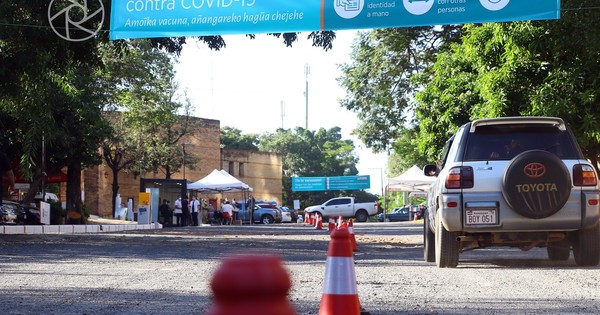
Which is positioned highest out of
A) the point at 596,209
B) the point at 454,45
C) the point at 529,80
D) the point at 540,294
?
the point at 454,45

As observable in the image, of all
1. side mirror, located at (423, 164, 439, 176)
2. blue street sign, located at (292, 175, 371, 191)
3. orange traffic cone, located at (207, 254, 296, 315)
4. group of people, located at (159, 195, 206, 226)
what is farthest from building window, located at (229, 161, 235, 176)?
orange traffic cone, located at (207, 254, 296, 315)

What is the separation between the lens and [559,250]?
12.2 meters

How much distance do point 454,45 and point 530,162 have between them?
1500cm

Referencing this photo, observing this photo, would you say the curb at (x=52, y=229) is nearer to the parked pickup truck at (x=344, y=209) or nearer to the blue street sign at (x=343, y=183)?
the parked pickup truck at (x=344, y=209)

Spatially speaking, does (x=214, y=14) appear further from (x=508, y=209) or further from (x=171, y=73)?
(x=171, y=73)

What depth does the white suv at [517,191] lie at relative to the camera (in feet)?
32.7

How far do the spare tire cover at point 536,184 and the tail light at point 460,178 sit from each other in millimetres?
427

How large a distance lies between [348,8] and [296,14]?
0.91 meters

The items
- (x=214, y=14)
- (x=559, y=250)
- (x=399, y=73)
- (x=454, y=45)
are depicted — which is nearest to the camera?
(x=559, y=250)

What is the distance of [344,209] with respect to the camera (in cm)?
6381

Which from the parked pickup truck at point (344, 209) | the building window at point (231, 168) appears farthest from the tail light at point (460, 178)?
the building window at point (231, 168)

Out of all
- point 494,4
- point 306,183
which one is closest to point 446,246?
point 494,4

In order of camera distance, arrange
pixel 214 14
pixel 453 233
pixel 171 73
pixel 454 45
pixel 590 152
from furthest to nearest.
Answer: pixel 171 73
pixel 454 45
pixel 590 152
pixel 214 14
pixel 453 233

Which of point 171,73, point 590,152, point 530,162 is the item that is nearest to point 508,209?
point 530,162
